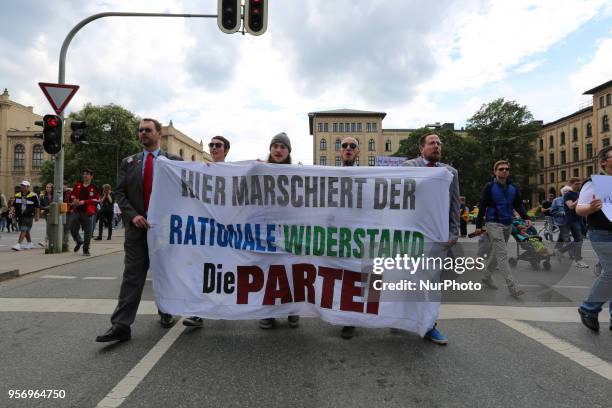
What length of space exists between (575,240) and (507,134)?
62070 mm

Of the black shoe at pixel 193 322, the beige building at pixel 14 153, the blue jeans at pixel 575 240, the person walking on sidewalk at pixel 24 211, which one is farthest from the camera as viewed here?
the beige building at pixel 14 153

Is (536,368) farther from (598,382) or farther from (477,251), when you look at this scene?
(477,251)

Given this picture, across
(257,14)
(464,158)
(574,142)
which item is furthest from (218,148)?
(574,142)

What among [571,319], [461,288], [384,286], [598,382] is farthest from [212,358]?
[571,319]

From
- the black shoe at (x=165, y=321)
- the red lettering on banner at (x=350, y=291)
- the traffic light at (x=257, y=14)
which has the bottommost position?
the black shoe at (x=165, y=321)

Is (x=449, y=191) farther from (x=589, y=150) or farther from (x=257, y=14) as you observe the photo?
(x=589, y=150)

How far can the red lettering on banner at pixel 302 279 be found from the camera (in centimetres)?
382

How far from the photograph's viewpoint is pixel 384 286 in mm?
3752

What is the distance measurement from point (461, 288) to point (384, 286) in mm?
2017

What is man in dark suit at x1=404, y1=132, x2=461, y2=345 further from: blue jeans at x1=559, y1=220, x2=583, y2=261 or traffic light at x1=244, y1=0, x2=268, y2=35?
blue jeans at x1=559, y1=220, x2=583, y2=261

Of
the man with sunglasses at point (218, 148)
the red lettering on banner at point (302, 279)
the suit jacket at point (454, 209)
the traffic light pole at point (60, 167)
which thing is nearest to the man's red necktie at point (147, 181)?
the man with sunglasses at point (218, 148)

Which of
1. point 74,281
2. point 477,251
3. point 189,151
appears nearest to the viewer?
point 477,251

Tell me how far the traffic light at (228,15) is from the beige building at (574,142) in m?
61.5

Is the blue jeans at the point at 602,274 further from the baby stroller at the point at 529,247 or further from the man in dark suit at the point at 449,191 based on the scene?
the baby stroller at the point at 529,247
